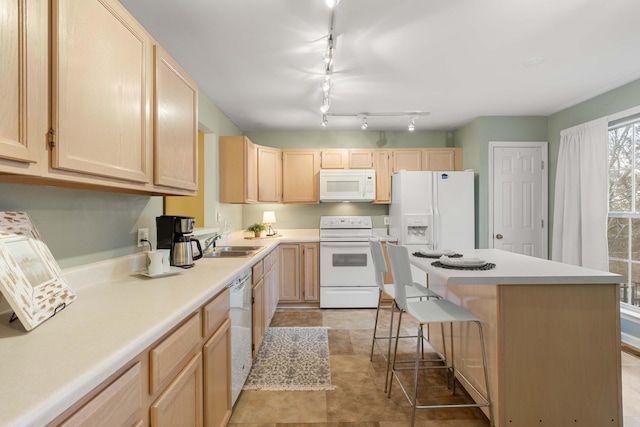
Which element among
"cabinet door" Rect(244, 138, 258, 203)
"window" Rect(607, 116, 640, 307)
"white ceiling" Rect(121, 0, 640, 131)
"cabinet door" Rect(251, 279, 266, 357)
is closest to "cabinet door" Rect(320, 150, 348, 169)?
"white ceiling" Rect(121, 0, 640, 131)

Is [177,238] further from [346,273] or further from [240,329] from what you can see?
[346,273]

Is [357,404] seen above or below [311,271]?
below

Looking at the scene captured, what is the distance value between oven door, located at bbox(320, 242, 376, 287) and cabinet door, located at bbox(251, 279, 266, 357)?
4.55 ft

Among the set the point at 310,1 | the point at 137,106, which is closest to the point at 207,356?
the point at 137,106

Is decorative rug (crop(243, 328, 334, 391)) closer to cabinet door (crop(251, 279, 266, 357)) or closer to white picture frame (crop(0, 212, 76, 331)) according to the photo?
cabinet door (crop(251, 279, 266, 357))

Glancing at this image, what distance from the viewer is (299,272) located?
4.06 meters

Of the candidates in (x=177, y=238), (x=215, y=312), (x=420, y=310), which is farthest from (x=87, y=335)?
(x=420, y=310)

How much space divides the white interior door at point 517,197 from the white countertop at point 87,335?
3.65 m

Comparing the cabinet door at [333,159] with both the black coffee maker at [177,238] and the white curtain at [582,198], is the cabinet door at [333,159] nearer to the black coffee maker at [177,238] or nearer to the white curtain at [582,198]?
the white curtain at [582,198]

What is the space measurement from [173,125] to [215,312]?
3.41ft

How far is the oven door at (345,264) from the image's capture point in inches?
157

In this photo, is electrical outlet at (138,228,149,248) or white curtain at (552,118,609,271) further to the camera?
white curtain at (552,118,609,271)

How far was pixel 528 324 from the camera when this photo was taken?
64.1 inches

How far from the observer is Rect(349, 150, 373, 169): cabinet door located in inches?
174
